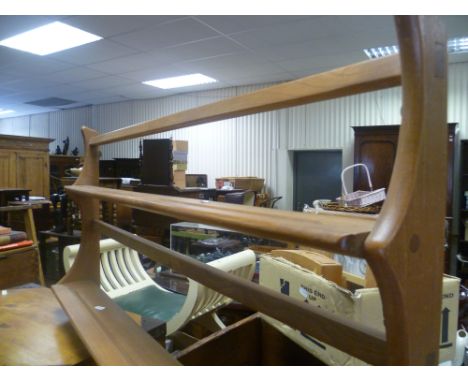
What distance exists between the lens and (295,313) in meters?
0.69

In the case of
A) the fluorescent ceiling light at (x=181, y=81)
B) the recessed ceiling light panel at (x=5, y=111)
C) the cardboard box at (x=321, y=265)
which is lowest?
the cardboard box at (x=321, y=265)

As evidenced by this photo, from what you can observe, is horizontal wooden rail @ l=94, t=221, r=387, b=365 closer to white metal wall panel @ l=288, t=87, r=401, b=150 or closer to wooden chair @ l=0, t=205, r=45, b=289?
wooden chair @ l=0, t=205, r=45, b=289

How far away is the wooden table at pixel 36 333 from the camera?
0.89 metres

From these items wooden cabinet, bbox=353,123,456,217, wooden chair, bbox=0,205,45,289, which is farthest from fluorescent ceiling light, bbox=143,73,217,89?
wooden chair, bbox=0,205,45,289

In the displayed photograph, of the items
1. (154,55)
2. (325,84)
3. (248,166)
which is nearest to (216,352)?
(325,84)

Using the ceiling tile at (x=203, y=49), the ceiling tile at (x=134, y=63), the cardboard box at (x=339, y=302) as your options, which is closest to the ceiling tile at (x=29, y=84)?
the ceiling tile at (x=134, y=63)

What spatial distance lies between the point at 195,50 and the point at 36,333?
3561 mm

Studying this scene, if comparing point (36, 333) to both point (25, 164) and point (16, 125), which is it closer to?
point (25, 164)

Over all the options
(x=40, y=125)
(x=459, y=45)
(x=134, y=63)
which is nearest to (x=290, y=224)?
(x=459, y=45)

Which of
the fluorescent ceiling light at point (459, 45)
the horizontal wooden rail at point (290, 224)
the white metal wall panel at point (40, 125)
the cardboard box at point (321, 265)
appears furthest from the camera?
the white metal wall panel at point (40, 125)

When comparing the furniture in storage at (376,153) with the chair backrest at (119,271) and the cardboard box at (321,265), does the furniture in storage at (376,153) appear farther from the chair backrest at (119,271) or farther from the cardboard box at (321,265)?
the chair backrest at (119,271)

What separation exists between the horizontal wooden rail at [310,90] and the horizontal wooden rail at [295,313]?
368mm

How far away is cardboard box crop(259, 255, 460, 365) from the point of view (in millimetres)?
980

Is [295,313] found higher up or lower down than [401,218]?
lower down
